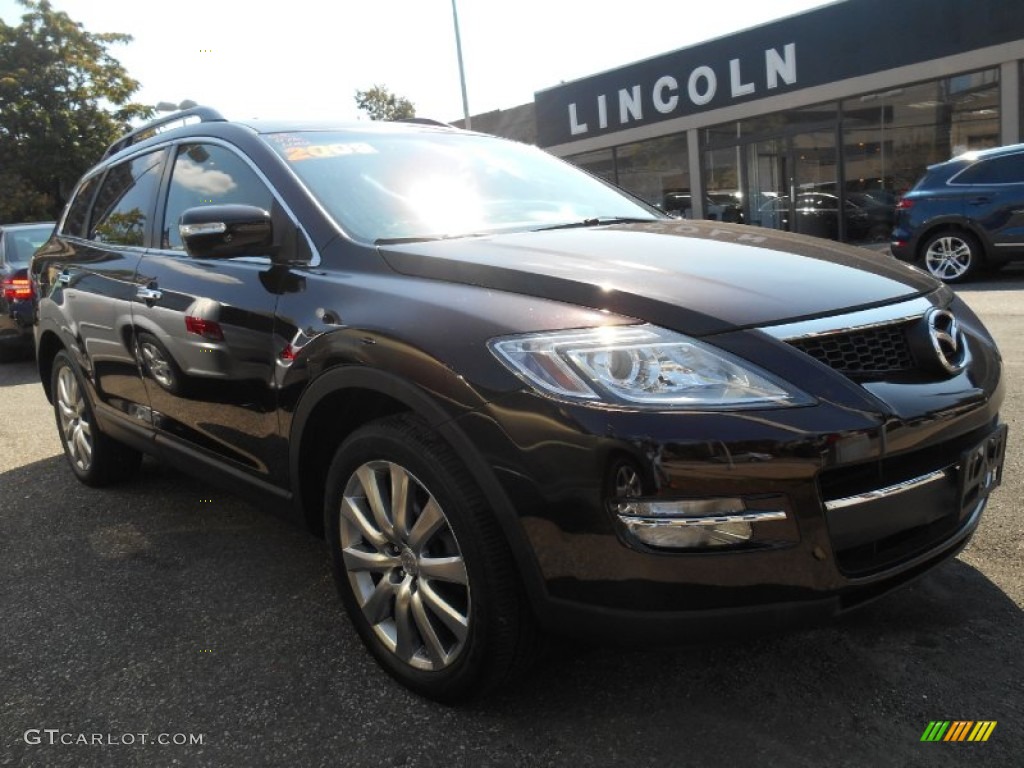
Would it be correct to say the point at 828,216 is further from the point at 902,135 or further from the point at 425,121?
the point at 425,121

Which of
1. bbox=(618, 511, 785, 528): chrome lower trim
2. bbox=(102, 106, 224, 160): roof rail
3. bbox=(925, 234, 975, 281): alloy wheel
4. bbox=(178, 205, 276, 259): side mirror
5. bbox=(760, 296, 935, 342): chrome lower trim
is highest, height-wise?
bbox=(102, 106, 224, 160): roof rail

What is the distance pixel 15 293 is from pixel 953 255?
34.9 feet

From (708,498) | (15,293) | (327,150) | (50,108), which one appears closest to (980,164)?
(327,150)

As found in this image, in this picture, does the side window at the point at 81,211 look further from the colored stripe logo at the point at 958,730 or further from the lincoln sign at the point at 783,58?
the lincoln sign at the point at 783,58

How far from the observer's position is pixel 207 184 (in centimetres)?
331

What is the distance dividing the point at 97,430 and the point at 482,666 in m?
2.97

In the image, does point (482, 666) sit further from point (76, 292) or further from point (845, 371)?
point (76, 292)

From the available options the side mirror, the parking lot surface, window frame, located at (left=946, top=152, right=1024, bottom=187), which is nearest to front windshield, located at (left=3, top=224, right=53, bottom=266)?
the parking lot surface

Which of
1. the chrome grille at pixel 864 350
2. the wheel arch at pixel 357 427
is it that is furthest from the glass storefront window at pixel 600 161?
the chrome grille at pixel 864 350

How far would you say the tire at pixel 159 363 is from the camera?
3.19 m

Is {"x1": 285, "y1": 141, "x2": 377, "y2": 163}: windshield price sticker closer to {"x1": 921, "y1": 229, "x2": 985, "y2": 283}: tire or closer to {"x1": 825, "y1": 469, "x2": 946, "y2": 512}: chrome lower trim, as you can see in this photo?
{"x1": 825, "y1": 469, "x2": 946, "y2": 512}: chrome lower trim

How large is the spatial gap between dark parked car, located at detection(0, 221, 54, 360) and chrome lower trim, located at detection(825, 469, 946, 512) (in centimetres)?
901

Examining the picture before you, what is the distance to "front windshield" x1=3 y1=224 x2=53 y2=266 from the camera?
31.6 ft

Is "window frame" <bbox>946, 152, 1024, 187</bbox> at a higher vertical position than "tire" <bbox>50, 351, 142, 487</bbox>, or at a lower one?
higher
